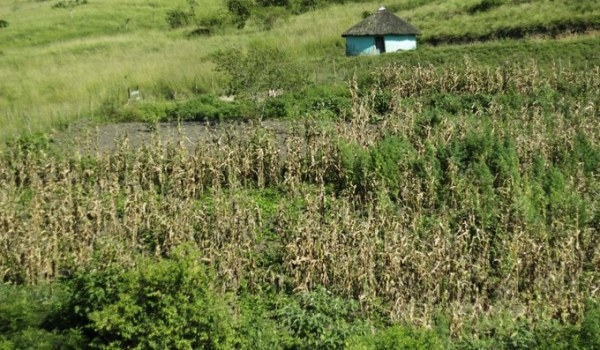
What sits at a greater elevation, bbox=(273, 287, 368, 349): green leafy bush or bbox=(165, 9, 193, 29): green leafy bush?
bbox=(165, 9, 193, 29): green leafy bush

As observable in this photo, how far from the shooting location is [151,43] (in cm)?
4147

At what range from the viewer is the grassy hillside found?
90.1 feet

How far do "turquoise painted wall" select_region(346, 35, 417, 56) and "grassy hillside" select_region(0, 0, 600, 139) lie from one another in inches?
32.5

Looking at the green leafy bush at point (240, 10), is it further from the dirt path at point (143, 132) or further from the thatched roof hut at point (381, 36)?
the dirt path at point (143, 132)

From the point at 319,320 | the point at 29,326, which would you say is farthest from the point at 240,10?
the point at 29,326

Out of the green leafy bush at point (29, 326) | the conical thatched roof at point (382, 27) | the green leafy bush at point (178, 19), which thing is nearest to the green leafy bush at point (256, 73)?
the conical thatched roof at point (382, 27)

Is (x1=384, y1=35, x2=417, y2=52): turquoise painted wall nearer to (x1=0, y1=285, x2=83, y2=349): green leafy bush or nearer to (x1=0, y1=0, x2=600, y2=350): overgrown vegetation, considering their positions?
(x1=0, y1=0, x2=600, y2=350): overgrown vegetation

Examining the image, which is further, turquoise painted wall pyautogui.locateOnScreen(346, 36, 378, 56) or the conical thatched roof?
turquoise painted wall pyautogui.locateOnScreen(346, 36, 378, 56)

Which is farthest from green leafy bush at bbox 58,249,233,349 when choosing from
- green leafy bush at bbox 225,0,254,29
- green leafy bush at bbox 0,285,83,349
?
green leafy bush at bbox 225,0,254,29

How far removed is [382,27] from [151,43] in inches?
579

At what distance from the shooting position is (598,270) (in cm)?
1196

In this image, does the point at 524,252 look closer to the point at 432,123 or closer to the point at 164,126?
the point at 432,123

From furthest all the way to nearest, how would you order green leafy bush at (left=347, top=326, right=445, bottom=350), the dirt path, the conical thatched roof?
the conical thatched roof
the dirt path
green leafy bush at (left=347, top=326, right=445, bottom=350)

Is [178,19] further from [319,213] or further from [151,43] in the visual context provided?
[319,213]
